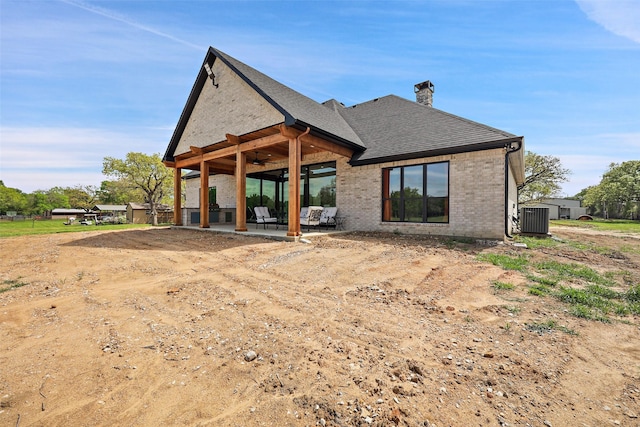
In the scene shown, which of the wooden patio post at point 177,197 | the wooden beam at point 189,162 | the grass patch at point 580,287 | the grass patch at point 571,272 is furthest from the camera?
the wooden patio post at point 177,197

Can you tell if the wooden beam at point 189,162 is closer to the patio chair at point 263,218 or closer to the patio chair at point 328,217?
the patio chair at point 263,218

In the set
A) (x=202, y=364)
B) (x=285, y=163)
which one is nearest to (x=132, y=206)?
(x=285, y=163)

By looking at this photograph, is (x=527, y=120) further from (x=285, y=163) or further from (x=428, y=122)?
(x=285, y=163)

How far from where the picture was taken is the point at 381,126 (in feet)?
40.7

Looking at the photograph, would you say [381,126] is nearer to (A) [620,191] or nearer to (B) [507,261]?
(B) [507,261]

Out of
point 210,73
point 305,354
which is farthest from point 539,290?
point 210,73

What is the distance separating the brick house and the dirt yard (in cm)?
457

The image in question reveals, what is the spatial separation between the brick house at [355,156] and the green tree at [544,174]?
23455 mm

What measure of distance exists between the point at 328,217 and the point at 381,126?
17.8 feet

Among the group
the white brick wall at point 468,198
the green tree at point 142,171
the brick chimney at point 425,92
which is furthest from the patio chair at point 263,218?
the green tree at point 142,171

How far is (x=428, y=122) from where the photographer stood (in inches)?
430

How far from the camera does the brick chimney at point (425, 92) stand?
1392 centimetres

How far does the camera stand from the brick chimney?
13.9 meters

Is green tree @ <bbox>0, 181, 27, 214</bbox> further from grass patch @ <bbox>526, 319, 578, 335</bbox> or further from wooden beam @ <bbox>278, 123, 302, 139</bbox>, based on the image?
grass patch @ <bbox>526, 319, 578, 335</bbox>
